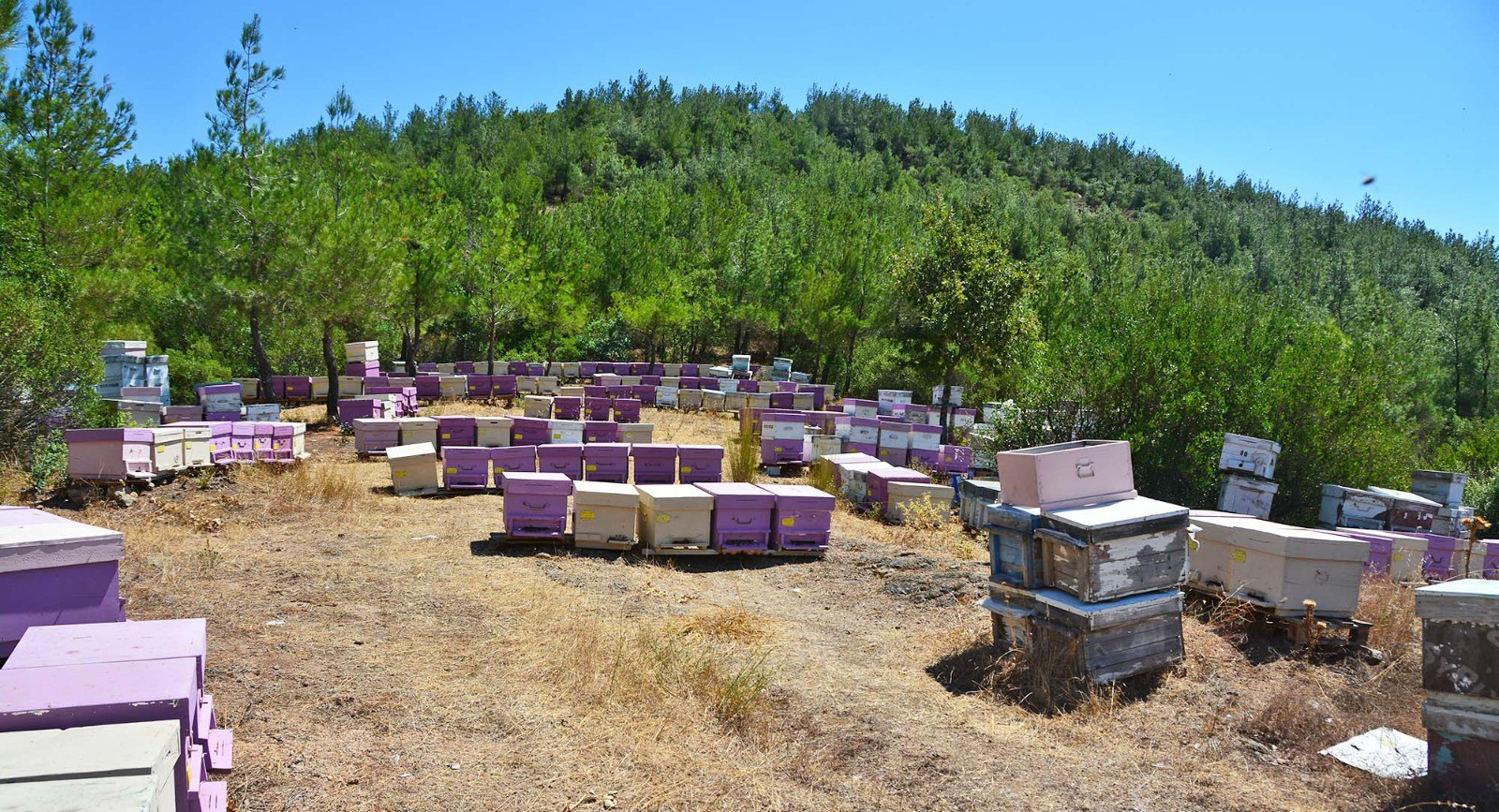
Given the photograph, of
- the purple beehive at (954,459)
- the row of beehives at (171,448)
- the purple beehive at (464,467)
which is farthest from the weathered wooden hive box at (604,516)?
the purple beehive at (954,459)

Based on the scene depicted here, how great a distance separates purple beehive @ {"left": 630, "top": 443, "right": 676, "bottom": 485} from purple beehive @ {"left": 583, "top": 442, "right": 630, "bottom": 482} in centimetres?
20

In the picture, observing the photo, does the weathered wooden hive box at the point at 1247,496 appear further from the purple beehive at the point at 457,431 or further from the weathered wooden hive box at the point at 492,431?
the purple beehive at the point at 457,431

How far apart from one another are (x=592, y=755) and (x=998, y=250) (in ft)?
62.1

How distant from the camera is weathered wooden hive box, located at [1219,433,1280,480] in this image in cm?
1532

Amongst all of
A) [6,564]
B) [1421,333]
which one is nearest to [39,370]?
[6,564]

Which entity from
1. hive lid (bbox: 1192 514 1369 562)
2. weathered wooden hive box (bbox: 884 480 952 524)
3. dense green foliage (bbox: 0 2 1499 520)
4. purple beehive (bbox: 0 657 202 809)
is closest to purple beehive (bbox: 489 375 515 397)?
dense green foliage (bbox: 0 2 1499 520)

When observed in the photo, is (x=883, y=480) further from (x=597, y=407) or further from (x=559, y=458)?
(x=597, y=407)

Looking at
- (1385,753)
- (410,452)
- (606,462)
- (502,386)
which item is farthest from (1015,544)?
(502,386)

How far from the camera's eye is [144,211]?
3256cm

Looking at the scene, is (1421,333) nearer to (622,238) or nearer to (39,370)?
(622,238)

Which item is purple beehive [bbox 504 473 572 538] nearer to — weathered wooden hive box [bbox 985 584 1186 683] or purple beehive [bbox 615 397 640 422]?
weathered wooden hive box [bbox 985 584 1186 683]

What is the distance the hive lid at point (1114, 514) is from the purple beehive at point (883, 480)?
7267 mm

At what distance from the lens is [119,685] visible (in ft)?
12.6

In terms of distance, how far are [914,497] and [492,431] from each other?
821cm
